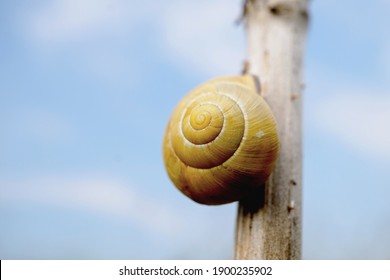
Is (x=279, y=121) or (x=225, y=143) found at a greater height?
(x=279, y=121)

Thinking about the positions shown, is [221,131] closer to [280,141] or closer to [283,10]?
[280,141]

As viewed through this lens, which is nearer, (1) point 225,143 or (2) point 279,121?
(1) point 225,143

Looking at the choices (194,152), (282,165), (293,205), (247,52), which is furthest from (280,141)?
(247,52)
